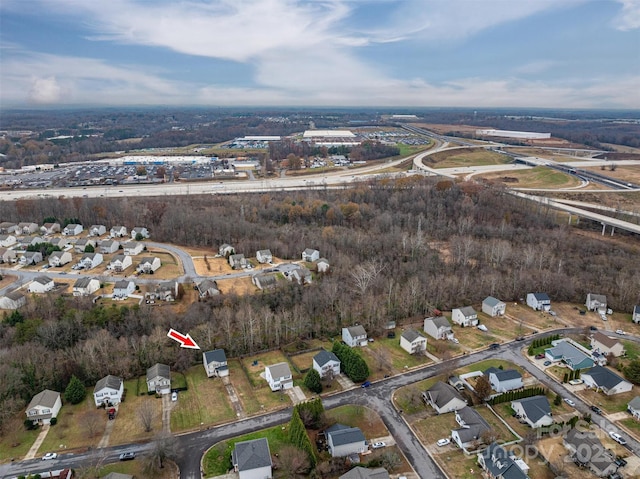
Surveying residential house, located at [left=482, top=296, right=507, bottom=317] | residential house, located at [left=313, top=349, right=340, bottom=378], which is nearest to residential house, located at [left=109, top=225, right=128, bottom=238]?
residential house, located at [left=313, top=349, right=340, bottom=378]

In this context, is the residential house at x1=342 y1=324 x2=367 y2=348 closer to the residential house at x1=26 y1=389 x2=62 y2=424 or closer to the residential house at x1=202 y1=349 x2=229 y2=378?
the residential house at x1=202 y1=349 x2=229 y2=378

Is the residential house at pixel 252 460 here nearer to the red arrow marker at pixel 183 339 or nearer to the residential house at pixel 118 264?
the red arrow marker at pixel 183 339

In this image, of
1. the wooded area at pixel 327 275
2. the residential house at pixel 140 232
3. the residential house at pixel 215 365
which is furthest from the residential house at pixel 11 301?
the residential house at pixel 215 365

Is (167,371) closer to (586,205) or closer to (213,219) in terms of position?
(213,219)

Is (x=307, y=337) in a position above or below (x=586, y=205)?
below

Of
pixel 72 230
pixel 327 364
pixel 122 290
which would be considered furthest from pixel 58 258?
pixel 327 364

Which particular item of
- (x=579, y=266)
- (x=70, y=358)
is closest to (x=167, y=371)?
(x=70, y=358)
